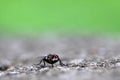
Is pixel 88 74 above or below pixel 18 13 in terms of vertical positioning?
below

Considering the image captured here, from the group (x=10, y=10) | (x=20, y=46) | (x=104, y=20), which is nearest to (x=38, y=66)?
(x=20, y=46)

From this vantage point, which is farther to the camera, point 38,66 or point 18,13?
point 18,13

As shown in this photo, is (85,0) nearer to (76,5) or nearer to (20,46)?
(76,5)

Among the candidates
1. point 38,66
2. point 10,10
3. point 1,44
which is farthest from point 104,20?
point 38,66

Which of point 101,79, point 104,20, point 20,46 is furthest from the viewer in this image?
point 104,20

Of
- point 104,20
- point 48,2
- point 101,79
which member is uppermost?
point 48,2

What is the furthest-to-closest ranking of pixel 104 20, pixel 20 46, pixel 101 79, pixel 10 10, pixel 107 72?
pixel 10 10 < pixel 104 20 < pixel 20 46 < pixel 107 72 < pixel 101 79
